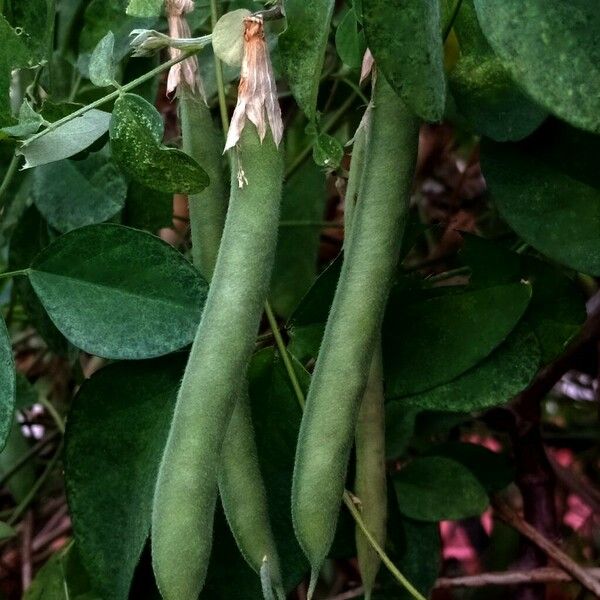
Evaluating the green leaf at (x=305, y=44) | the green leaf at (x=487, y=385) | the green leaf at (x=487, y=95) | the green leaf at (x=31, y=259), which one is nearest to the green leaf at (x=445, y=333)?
the green leaf at (x=487, y=385)

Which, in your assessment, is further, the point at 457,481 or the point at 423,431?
the point at 423,431

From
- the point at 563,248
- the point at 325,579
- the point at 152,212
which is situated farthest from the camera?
the point at 325,579

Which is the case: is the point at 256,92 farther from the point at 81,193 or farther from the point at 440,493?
the point at 440,493

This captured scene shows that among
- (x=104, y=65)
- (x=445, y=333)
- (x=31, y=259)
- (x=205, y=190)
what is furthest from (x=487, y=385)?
(x=31, y=259)

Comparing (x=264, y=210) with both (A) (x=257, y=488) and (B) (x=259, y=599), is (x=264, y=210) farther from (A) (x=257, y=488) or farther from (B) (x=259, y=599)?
(B) (x=259, y=599)

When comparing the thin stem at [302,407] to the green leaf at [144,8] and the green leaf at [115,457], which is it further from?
the green leaf at [144,8]

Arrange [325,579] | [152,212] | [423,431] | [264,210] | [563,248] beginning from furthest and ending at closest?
1. [325,579]
2. [423,431]
3. [152,212]
4. [563,248]
5. [264,210]

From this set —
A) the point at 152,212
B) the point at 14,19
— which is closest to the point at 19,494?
the point at 152,212

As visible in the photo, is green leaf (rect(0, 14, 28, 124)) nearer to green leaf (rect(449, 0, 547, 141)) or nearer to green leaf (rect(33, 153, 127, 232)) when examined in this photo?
green leaf (rect(33, 153, 127, 232))
